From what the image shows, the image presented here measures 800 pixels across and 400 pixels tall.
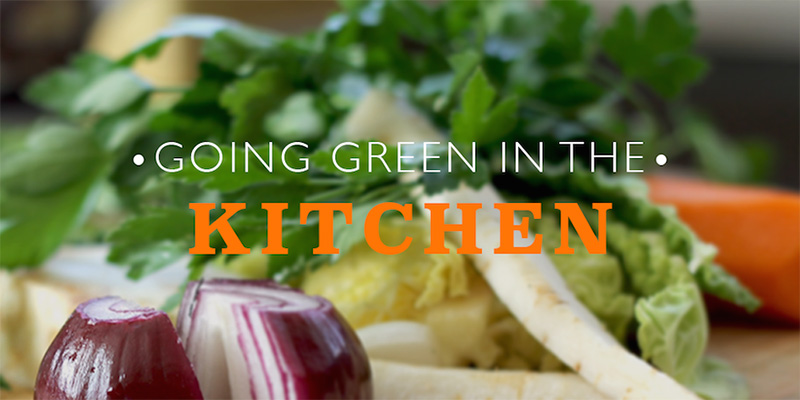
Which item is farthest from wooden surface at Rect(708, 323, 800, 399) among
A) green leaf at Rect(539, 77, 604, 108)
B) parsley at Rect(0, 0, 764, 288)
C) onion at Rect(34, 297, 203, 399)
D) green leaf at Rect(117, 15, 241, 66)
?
green leaf at Rect(117, 15, 241, 66)

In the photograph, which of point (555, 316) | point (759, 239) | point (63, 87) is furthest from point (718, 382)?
point (63, 87)

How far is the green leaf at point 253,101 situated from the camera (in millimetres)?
1060

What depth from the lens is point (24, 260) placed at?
1.09m

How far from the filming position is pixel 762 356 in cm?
101

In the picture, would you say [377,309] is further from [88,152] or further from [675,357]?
[88,152]

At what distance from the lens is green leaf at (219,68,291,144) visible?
1.06m

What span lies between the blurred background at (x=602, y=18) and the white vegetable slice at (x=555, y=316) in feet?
7.34

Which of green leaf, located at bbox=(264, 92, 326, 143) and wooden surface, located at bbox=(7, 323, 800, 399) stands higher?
green leaf, located at bbox=(264, 92, 326, 143)

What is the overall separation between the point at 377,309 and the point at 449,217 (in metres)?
0.15

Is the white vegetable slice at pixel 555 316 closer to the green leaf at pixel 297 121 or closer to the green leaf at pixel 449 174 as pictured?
the green leaf at pixel 449 174

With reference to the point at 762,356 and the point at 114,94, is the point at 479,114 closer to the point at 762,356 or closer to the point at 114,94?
the point at 762,356

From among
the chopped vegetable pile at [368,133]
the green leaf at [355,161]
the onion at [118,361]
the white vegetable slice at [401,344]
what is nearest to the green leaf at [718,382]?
the chopped vegetable pile at [368,133]

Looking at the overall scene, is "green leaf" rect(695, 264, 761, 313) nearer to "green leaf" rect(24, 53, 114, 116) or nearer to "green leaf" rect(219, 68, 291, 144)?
"green leaf" rect(219, 68, 291, 144)

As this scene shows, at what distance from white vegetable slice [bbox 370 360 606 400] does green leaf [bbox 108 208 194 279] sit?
277mm
